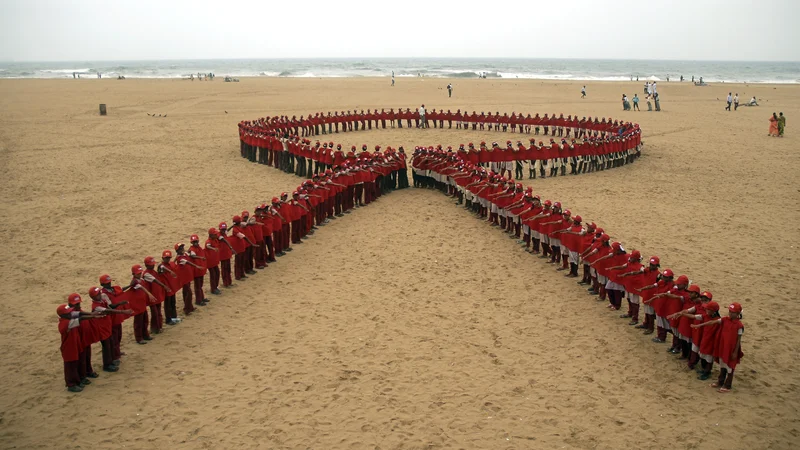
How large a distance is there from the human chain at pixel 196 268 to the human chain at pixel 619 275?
3.92 metres

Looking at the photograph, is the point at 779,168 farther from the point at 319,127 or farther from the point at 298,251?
the point at 319,127

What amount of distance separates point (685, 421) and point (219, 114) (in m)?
42.3

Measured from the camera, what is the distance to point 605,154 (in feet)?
83.5

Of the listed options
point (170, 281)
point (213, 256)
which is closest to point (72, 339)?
point (170, 281)

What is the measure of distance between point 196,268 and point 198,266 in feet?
0.19

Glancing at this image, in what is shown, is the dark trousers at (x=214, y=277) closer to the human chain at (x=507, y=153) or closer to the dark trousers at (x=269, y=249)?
the dark trousers at (x=269, y=249)

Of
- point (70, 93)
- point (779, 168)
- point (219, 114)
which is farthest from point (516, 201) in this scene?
point (70, 93)

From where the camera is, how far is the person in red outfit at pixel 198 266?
12.1 meters

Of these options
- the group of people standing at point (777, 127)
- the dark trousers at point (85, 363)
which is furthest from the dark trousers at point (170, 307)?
the group of people standing at point (777, 127)

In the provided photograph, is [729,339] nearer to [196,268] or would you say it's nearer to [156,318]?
[196,268]

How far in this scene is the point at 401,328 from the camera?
455 inches

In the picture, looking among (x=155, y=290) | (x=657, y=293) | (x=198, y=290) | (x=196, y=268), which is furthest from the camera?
(x=198, y=290)

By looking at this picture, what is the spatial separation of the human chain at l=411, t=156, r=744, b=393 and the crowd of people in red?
2cm

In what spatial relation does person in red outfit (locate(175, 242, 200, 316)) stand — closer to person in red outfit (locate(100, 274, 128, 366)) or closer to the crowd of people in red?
the crowd of people in red
